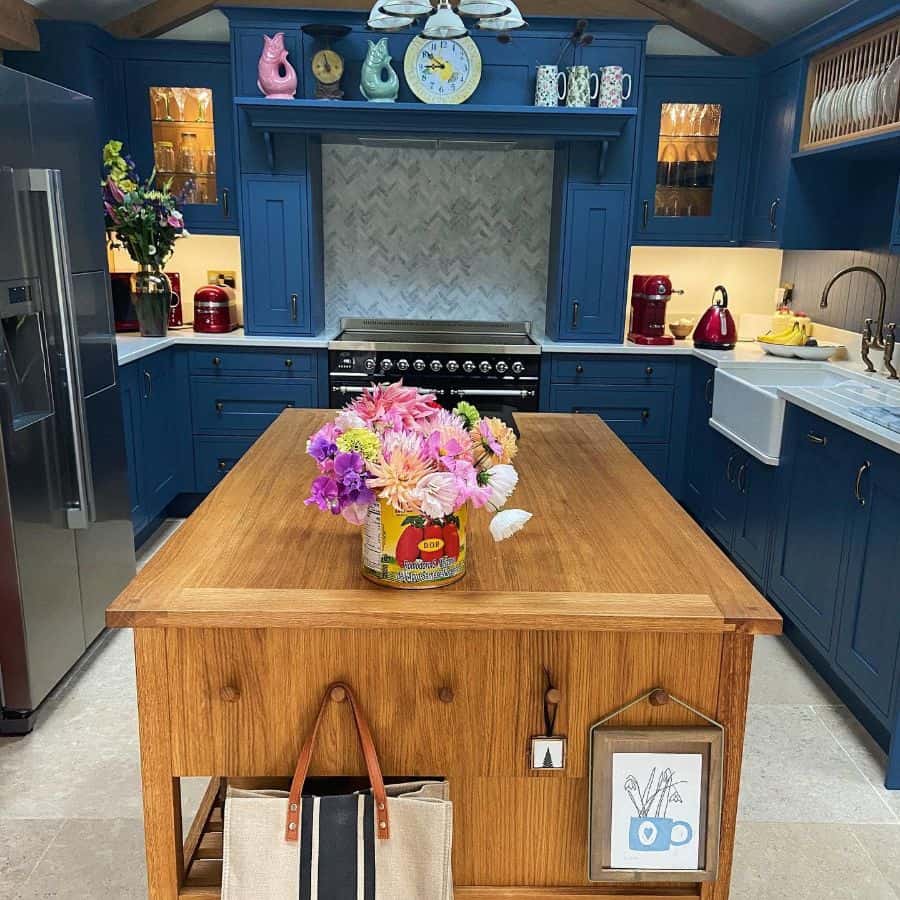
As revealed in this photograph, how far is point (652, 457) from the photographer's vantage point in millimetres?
4527

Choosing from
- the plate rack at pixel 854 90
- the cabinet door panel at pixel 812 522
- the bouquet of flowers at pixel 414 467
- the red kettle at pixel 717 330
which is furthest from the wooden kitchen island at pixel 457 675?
the red kettle at pixel 717 330

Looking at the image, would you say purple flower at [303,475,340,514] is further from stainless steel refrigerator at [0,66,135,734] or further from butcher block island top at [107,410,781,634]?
stainless steel refrigerator at [0,66,135,734]

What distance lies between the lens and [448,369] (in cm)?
437

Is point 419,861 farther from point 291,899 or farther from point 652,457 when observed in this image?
point 652,457

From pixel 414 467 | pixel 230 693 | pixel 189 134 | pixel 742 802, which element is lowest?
pixel 742 802

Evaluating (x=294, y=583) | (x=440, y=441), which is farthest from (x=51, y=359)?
(x=440, y=441)

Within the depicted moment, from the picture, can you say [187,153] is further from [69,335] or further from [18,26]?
[69,335]

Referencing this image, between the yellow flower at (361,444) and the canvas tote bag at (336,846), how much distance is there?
0.48 metres

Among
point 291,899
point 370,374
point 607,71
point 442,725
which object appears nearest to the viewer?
point 291,899

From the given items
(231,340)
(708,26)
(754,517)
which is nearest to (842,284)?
(754,517)

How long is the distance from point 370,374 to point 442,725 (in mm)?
3097

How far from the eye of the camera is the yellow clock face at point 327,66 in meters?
4.05

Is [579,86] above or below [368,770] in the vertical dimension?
above

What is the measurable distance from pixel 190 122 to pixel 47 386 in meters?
2.38
